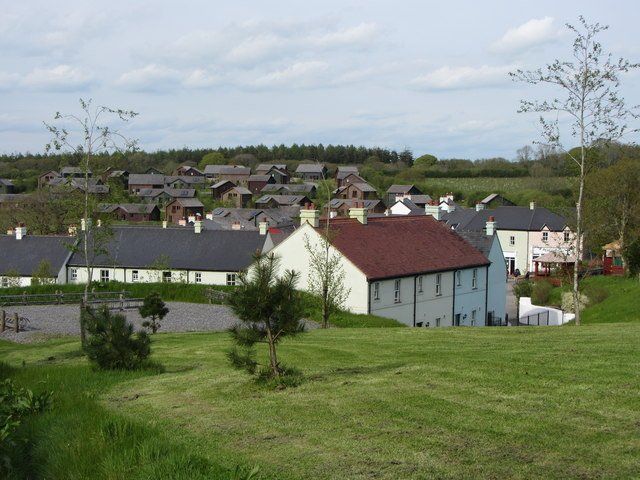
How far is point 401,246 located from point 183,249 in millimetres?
19631

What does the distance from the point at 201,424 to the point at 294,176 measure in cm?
18236

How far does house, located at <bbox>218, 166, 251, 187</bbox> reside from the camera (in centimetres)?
17373

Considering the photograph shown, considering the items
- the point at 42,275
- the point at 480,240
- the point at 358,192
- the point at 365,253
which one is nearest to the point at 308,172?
the point at 358,192

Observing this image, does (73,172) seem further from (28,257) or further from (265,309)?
(28,257)

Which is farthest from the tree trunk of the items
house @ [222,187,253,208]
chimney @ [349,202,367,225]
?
house @ [222,187,253,208]

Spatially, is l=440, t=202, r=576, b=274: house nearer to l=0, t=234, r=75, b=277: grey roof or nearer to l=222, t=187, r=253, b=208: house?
l=0, t=234, r=75, b=277: grey roof

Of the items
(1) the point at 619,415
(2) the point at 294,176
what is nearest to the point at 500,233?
(1) the point at 619,415

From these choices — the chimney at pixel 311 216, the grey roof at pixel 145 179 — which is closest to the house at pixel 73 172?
the chimney at pixel 311 216

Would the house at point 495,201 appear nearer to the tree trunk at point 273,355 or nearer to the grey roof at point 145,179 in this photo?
the grey roof at point 145,179

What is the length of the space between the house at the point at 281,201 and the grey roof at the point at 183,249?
80.0m

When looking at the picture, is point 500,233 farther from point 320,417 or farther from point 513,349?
point 320,417

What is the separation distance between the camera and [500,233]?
85.2 meters

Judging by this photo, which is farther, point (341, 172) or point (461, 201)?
point (341, 172)

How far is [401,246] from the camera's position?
4500cm
